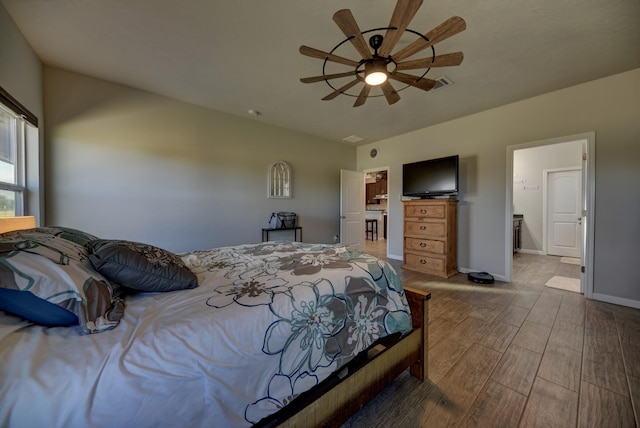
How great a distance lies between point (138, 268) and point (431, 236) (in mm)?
3810

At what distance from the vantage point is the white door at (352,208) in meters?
5.30

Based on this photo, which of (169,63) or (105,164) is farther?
(105,164)

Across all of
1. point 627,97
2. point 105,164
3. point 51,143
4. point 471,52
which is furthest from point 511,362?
point 51,143

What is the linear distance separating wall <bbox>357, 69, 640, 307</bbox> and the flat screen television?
0.37 metres

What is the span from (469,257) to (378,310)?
3302mm

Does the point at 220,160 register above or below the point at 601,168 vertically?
above

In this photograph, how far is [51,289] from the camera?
0.81m

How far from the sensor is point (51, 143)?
2664mm

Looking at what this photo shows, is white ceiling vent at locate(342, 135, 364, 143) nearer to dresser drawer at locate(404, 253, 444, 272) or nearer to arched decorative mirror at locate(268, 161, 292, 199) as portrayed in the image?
arched decorative mirror at locate(268, 161, 292, 199)

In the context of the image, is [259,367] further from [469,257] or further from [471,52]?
[469,257]

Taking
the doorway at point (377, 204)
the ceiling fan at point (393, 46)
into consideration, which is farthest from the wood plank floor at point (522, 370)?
the doorway at point (377, 204)

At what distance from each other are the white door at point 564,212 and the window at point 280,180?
226 inches

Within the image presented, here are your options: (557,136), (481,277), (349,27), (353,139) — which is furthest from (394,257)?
(349,27)

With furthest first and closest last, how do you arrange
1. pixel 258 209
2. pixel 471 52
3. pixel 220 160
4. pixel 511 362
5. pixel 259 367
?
pixel 258 209
pixel 220 160
pixel 471 52
pixel 511 362
pixel 259 367
